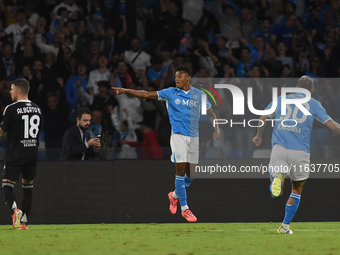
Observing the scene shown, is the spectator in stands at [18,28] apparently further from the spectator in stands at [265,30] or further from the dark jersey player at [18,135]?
the dark jersey player at [18,135]

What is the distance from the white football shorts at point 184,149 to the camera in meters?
9.89

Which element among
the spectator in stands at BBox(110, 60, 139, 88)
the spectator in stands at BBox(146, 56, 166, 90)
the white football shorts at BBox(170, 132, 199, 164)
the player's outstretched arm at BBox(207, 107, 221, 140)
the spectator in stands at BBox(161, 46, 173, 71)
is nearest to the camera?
the white football shorts at BBox(170, 132, 199, 164)

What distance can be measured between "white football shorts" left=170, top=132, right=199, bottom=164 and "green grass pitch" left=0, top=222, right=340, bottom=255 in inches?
41.4

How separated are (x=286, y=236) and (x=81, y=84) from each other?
6809 millimetres

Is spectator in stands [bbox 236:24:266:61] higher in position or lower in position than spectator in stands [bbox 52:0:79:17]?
lower

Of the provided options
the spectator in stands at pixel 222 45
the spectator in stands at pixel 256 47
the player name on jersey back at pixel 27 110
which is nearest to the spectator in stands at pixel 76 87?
the spectator in stands at pixel 222 45

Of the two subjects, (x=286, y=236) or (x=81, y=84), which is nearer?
(x=286, y=236)

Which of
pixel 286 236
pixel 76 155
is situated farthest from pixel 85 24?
pixel 286 236

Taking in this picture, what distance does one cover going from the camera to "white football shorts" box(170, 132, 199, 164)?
9.89 meters

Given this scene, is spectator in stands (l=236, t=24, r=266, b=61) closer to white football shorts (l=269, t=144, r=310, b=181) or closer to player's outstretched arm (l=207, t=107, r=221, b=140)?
player's outstretched arm (l=207, t=107, r=221, b=140)

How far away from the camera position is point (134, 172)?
1155cm

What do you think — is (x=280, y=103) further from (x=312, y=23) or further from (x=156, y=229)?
(x=312, y=23)

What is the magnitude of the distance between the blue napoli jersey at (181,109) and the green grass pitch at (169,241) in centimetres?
153

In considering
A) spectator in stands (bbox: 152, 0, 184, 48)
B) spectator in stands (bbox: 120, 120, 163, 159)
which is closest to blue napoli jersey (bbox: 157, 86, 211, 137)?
spectator in stands (bbox: 120, 120, 163, 159)
